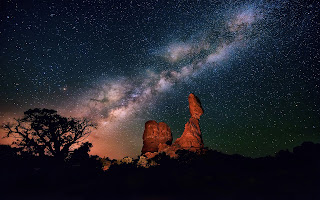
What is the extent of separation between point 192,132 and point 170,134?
8.41 m

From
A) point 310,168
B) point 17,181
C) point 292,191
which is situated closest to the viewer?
point 292,191

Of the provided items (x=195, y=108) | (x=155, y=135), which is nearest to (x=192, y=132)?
(x=195, y=108)

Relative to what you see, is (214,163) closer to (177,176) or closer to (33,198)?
(177,176)

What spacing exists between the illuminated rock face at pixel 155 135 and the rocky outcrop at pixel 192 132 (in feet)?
17.1

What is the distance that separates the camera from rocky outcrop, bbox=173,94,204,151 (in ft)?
118

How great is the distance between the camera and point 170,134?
1770 inches

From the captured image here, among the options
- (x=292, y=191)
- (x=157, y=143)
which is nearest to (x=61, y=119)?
(x=157, y=143)

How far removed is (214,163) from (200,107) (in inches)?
1294

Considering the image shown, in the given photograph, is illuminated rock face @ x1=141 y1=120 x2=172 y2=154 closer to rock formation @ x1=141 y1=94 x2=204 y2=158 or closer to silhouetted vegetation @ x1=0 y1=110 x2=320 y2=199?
rock formation @ x1=141 y1=94 x2=204 y2=158

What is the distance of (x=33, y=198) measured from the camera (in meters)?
7.19

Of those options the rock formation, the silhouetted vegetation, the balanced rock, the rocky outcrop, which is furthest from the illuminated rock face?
the silhouetted vegetation

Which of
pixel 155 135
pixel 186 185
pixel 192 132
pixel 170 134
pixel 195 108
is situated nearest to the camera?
pixel 186 185

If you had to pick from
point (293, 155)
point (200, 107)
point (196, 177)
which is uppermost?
point (200, 107)

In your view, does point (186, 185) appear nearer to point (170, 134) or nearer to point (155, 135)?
point (155, 135)
